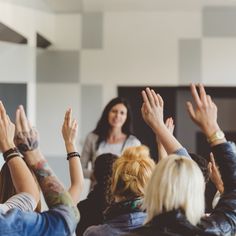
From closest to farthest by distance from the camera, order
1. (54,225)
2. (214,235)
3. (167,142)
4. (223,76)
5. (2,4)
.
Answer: (54,225) → (214,235) → (167,142) → (2,4) → (223,76)

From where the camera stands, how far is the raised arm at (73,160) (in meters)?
1.75

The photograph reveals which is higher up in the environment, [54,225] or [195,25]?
[195,25]

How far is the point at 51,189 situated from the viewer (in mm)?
1189

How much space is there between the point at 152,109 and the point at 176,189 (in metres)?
0.44

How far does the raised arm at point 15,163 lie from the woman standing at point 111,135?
2.26 m

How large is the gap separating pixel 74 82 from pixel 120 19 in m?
0.81

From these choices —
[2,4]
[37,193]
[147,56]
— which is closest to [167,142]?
[37,193]

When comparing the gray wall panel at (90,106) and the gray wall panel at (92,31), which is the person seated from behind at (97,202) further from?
the gray wall panel at (92,31)

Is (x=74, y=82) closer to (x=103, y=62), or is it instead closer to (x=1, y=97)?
(x=103, y=62)

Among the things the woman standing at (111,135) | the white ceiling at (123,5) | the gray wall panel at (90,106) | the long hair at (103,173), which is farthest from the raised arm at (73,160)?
the gray wall panel at (90,106)

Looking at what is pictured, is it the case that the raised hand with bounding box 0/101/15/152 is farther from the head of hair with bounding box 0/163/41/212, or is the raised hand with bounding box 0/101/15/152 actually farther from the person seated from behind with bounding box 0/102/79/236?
the head of hair with bounding box 0/163/41/212

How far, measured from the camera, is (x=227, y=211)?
131 centimetres

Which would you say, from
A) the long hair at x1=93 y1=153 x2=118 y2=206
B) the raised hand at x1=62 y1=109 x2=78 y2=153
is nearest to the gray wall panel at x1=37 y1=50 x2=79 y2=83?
the long hair at x1=93 y1=153 x2=118 y2=206

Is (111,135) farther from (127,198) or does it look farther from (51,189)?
(51,189)
